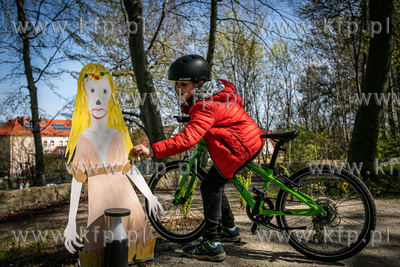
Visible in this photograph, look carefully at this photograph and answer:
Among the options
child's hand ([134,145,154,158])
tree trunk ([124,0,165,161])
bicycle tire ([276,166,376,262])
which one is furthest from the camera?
tree trunk ([124,0,165,161])

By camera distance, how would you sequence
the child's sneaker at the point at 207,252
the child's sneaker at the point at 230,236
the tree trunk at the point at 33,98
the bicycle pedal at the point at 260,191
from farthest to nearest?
the tree trunk at the point at 33,98, the child's sneaker at the point at 230,236, the bicycle pedal at the point at 260,191, the child's sneaker at the point at 207,252

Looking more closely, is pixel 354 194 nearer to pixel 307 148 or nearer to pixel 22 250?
pixel 22 250

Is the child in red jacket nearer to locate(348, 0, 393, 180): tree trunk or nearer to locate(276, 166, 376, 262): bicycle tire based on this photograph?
locate(276, 166, 376, 262): bicycle tire

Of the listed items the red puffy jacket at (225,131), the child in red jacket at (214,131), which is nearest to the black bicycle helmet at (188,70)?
the child in red jacket at (214,131)

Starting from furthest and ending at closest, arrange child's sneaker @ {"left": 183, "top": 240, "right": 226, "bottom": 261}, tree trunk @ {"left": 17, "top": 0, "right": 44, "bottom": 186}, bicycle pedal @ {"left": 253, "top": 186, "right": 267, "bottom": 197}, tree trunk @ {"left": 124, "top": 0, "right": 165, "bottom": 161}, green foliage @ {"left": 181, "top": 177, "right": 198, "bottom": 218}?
1. tree trunk @ {"left": 17, "top": 0, "right": 44, "bottom": 186}
2. tree trunk @ {"left": 124, "top": 0, "right": 165, "bottom": 161}
3. green foliage @ {"left": 181, "top": 177, "right": 198, "bottom": 218}
4. bicycle pedal @ {"left": 253, "top": 186, "right": 267, "bottom": 197}
5. child's sneaker @ {"left": 183, "top": 240, "right": 226, "bottom": 261}

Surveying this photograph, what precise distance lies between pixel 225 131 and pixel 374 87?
4622mm

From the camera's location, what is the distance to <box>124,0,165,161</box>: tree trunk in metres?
5.34

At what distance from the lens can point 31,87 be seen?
9727 mm

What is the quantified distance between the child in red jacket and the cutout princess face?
634 millimetres

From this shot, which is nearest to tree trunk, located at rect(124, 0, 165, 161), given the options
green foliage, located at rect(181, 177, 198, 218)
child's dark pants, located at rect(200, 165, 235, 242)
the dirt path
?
green foliage, located at rect(181, 177, 198, 218)

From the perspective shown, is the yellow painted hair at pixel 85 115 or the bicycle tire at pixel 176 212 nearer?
the yellow painted hair at pixel 85 115

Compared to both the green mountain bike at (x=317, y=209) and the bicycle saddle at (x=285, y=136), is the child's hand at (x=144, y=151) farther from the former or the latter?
the bicycle saddle at (x=285, y=136)

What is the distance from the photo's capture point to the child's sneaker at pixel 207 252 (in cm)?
240

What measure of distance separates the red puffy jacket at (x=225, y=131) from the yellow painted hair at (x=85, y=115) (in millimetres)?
652
